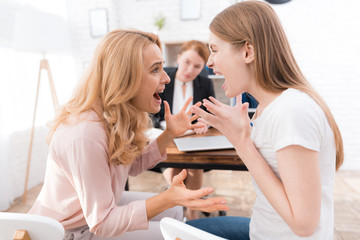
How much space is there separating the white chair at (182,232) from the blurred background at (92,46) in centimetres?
225

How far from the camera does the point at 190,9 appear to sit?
3197 mm

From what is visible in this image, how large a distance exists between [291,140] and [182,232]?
34 cm

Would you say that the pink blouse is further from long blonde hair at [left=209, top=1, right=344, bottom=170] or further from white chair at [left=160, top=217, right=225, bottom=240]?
long blonde hair at [left=209, top=1, right=344, bottom=170]

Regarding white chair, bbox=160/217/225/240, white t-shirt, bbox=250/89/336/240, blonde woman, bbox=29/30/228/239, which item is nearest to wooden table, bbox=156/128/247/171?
blonde woman, bbox=29/30/228/239

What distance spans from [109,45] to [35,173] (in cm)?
243

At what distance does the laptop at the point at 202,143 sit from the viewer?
121cm

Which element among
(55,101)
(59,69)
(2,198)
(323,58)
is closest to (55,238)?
(2,198)

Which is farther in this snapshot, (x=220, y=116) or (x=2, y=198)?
(x=2, y=198)

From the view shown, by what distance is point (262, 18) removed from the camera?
734 mm

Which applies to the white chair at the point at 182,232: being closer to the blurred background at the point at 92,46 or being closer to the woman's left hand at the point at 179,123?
the woman's left hand at the point at 179,123

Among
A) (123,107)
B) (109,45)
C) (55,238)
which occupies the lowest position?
(55,238)

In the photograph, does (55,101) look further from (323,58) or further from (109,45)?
(323,58)

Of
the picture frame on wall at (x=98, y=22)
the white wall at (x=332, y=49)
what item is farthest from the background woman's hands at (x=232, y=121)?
the picture frame on wall at (x=98, y=22)

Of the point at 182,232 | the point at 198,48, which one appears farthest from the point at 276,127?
the point at 198,48
